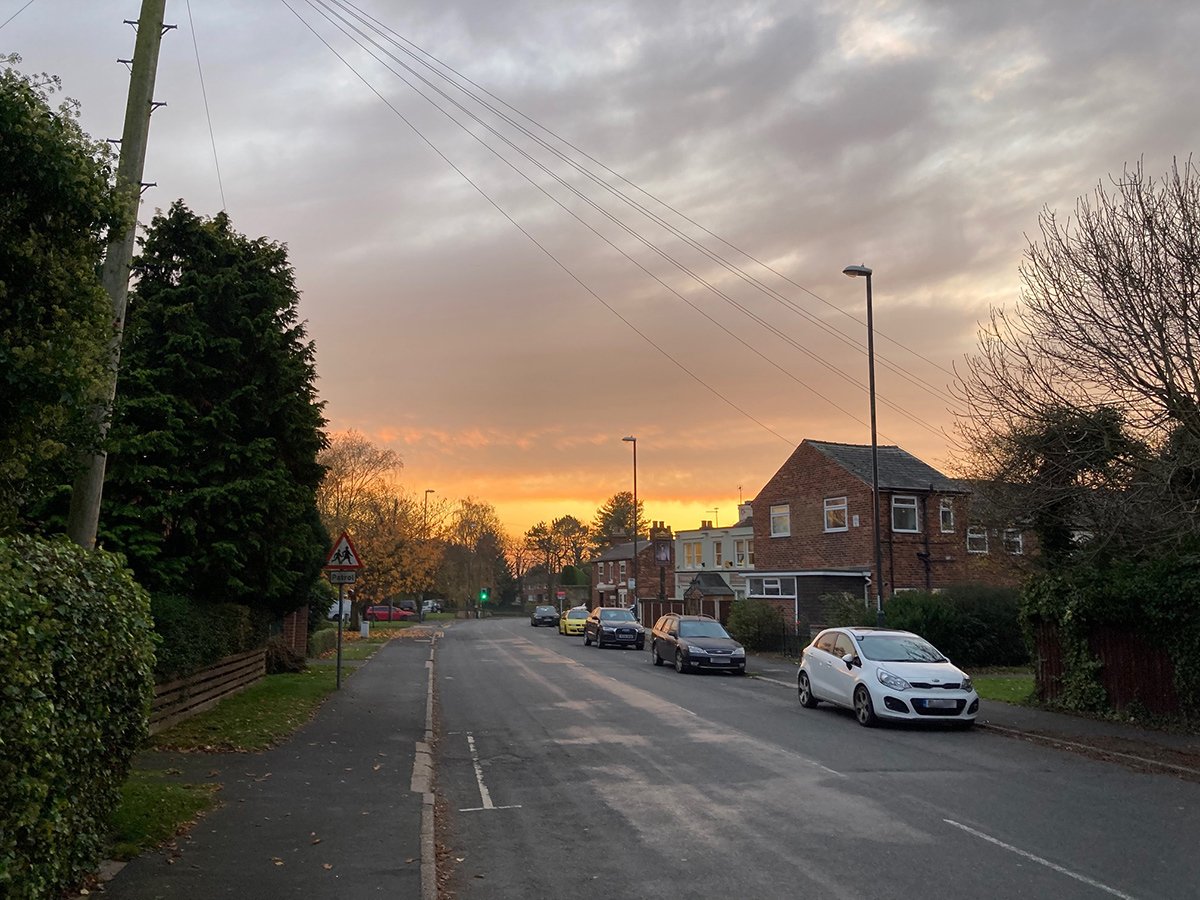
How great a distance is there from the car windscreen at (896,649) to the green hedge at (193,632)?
10.5 metres

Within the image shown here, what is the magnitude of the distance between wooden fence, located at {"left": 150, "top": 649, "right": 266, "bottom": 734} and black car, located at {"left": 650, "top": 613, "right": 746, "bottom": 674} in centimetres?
1138

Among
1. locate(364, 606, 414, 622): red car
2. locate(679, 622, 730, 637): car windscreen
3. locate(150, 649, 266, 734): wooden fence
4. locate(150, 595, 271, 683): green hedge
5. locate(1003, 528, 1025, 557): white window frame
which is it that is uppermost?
locate(1003, 528, 1025, 557): white window frame

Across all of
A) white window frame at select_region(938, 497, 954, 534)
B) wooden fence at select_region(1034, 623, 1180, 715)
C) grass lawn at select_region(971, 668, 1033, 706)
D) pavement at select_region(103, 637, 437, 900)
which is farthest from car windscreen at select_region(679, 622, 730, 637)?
white window frame at select_region(938, 497, 954, 534)

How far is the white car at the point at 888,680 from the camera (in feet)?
49.7

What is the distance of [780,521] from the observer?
41.9 meters

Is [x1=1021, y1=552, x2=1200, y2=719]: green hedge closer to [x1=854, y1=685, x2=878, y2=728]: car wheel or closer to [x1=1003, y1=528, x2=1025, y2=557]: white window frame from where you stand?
[x1=1003, y1=528, x2=1025, y2=557]: white window frame

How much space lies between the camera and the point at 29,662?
4.86 m

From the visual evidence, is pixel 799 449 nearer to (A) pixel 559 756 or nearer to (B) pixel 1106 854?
(A) pixel 559 756

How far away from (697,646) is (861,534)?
497 inches

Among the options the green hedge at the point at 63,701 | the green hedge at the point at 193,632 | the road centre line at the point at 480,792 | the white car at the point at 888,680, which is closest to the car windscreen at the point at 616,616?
the white car at the point at 888,680

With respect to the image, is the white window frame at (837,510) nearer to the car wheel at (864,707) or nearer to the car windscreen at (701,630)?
the car windscreen at (701,630)

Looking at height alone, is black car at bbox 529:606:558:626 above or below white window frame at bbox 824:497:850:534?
below

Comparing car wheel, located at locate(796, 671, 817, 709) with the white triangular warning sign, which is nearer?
car wheel, located at locate(796, 671, 817, 709)

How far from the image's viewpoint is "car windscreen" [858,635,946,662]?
16328mm
